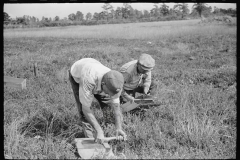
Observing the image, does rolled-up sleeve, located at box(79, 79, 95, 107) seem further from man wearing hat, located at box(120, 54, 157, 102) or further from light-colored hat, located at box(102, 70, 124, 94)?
man wearing hat, located at box(120, 54, 157, 102)

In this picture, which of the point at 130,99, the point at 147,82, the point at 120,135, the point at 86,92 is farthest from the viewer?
the point at 147,82

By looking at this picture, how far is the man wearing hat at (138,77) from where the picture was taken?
4281mm

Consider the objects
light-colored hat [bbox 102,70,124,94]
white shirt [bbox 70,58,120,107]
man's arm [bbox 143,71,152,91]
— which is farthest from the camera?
man's arm [bbox 143,71,152,91]

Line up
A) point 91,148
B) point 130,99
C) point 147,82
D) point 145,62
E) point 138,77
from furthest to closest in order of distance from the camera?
point 147,82, point 138,77, point 130,99, point 145,62, point 91,148

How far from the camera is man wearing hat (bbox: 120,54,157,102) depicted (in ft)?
14.0

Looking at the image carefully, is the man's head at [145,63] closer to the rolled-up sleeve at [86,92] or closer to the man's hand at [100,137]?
the rolled-up sleeve at [86,92]

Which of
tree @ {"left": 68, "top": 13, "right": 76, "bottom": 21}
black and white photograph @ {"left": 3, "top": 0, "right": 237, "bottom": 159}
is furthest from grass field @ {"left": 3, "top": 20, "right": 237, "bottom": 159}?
tree @ {"left": 68, "top": 13, "right": 76, "bottom": 21}

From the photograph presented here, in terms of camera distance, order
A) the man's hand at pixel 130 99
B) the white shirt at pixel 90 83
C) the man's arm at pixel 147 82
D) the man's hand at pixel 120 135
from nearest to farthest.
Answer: the white shirt at pixel 90 83 < the man's hand at pixel 120 135 < the man's hand at pixel 130 99 < the man's arm at pixel 147 82

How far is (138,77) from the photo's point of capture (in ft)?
15.4

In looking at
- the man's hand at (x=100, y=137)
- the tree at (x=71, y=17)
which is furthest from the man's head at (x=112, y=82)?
the tree at (x=71, y=17)

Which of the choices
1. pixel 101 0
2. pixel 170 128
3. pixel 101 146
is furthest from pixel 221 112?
pixel 101 0

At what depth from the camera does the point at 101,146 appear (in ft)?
10.9

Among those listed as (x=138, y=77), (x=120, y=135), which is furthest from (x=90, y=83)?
(x=138, y=77)

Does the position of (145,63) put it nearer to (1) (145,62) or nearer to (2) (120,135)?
(1) (145,62)
